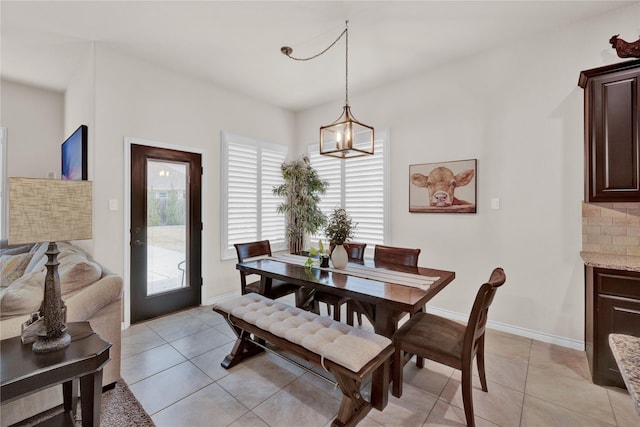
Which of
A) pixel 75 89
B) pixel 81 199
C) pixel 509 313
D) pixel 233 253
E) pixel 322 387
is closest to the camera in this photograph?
pixel 81 199

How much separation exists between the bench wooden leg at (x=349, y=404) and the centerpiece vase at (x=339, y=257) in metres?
1.06

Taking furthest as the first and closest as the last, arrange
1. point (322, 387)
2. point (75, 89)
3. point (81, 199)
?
point (75, 89) → point (322, 387) → point (81, 199)

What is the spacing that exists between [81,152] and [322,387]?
3540 mm

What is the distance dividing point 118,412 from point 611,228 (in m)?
4.20

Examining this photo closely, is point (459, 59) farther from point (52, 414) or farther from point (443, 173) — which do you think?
point (52, 414)

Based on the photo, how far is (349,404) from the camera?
71.3 inches

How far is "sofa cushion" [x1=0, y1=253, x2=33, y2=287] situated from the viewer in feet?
9.37

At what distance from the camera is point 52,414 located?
180 centimetres

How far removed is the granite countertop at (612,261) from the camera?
6.77ft

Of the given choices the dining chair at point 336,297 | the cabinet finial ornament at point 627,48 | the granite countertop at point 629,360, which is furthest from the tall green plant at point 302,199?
the granite countertop at point 629,360

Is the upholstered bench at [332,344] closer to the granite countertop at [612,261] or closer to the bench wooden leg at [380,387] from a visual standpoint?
the bench wooden leg at [380,387]

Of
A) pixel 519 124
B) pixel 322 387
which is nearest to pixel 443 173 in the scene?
pixel 519 124

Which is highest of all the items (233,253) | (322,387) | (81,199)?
(81,199)

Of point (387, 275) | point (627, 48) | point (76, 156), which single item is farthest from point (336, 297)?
point (76, 156)
